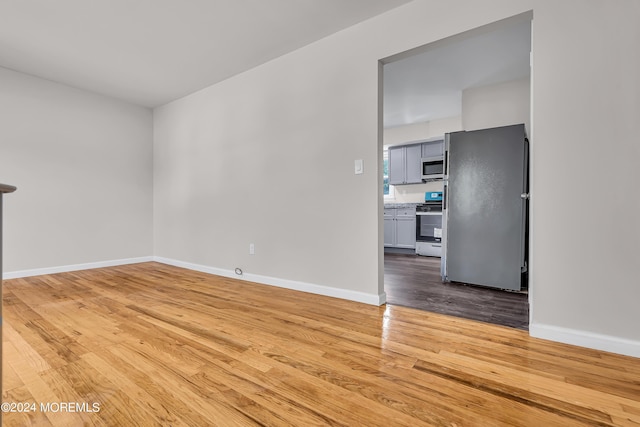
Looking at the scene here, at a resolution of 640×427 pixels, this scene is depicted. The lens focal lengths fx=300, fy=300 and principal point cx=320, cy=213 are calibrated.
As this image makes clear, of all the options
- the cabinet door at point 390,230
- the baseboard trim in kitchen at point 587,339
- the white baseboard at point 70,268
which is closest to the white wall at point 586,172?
the baseboard trim in kitchen at point 587,339

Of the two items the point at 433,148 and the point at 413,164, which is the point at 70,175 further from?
the point at 433,148

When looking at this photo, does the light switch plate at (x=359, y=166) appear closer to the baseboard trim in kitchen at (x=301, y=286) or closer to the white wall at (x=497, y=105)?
the baseboard trim in kitchen at (x=301, y=286)

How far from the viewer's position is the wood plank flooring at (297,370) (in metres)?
1.18

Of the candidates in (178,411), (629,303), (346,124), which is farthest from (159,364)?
(629,303)

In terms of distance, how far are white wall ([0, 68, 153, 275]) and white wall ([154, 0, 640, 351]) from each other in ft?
1.13

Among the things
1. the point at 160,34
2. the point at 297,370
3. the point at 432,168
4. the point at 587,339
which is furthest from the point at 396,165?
the point at 297,370

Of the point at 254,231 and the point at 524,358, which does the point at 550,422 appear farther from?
the point at 254,231

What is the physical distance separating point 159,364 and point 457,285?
2886 mm

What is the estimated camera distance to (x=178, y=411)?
120cm

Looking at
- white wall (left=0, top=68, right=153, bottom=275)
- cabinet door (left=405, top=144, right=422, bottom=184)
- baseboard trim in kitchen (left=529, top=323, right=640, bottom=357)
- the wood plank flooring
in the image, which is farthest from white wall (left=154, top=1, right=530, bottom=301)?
cabinet door (left=405, top=144, right=422, bottom=184)

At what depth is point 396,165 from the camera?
620 cm

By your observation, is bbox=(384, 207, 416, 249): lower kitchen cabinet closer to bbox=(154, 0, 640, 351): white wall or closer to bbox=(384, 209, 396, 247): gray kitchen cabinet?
bbox=(384, 209, 396, 247): gray kitchen cabinet

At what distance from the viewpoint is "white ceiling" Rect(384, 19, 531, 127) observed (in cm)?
296

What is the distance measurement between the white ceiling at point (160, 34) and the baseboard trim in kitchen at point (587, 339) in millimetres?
2555
